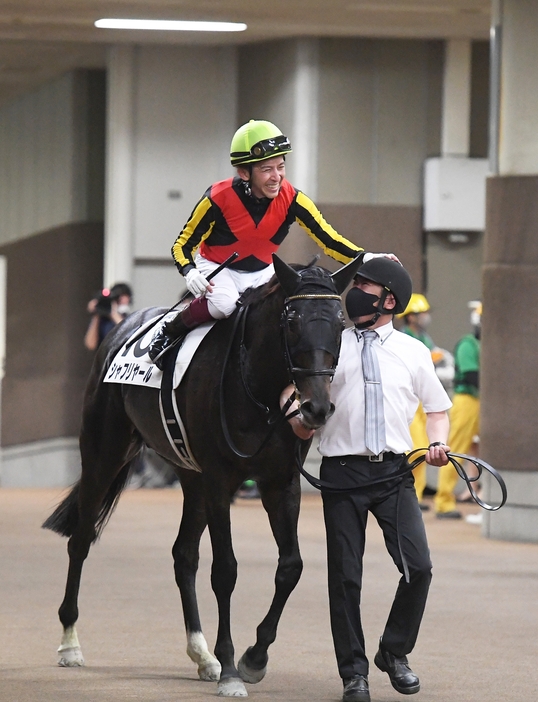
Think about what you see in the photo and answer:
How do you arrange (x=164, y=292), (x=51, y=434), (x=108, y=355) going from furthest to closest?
(x=51, y=434)
(x=164, y=292)
(x=108, y=355)

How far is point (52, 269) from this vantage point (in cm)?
1972

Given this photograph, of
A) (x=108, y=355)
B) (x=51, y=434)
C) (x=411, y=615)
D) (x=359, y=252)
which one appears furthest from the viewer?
(x=51, y=434)

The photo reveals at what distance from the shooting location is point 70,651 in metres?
6.74

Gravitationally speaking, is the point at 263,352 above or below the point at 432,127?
below

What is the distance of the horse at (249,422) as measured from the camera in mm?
5465

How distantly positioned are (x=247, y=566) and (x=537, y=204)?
4031 mm

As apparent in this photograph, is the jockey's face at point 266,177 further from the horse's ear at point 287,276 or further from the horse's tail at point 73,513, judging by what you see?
the horse's tail at point 73,513

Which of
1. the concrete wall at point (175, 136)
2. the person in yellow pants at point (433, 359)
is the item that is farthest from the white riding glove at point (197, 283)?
the concrete wall at point (175, 136)

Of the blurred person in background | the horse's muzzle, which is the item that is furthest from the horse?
the blurred person in background

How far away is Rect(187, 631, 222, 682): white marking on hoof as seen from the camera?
6.39 metres

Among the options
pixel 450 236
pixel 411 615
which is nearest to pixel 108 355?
pixel 411 615

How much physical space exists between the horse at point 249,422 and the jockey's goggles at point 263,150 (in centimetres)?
59

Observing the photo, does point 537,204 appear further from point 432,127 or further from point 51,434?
point 51,434

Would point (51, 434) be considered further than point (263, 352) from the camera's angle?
Yes
